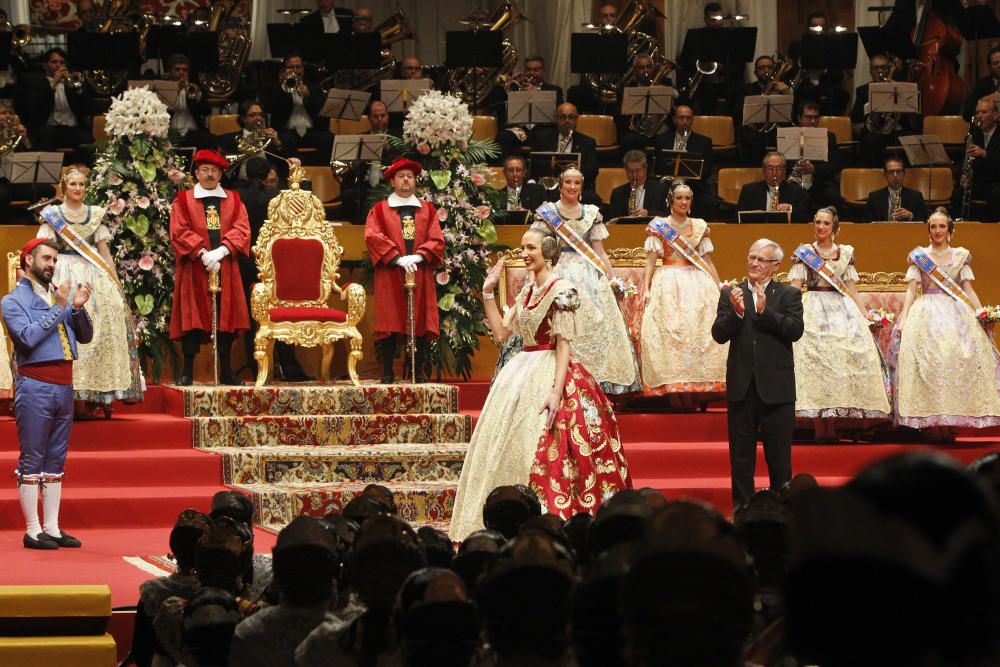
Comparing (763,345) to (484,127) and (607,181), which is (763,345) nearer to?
(607,181)

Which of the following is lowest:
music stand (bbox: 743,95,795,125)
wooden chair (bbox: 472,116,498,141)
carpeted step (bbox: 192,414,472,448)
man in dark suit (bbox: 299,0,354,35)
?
carpeted step (bbox: 192,414,472,448)

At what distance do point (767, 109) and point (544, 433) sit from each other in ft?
25.6

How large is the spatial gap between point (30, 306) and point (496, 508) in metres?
5.03

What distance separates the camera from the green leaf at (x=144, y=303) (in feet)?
34.1

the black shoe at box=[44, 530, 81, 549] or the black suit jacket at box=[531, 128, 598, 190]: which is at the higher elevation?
the black suit jacket at box=[531, 128, 598, 190]

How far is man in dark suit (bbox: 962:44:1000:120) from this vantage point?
14.1 meters

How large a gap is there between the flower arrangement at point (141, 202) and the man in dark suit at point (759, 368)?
14.6 feet

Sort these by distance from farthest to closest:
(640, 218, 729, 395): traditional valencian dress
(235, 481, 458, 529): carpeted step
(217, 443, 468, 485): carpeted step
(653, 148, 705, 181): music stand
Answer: (653, 148, 705, 181): music stand → (640, 218, 729, 395): traditional valencian dress → (217, 443, 468, 485): carpeted step → (235, 481, 458, 529): carpeted step

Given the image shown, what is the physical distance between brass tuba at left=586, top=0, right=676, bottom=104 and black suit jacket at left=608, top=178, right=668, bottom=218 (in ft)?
9.55

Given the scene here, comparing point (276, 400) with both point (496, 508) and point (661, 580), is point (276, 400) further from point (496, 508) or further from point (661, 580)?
point (661, 580)

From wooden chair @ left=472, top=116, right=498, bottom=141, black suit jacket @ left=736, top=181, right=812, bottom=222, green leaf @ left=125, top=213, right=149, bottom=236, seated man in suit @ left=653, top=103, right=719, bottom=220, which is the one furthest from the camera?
wooden chair @ left=472, top=116, right=498, bottom=141

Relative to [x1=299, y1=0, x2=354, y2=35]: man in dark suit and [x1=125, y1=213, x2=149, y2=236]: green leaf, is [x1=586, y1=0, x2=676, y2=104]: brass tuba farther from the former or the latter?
[x1=125, y1=213, x2=149, y2=236]: green leaf

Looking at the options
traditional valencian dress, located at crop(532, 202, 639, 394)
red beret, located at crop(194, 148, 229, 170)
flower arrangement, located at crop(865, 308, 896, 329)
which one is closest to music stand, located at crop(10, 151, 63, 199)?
red beret, located at crop(194, 148, 229, 170)

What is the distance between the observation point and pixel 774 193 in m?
12.6
